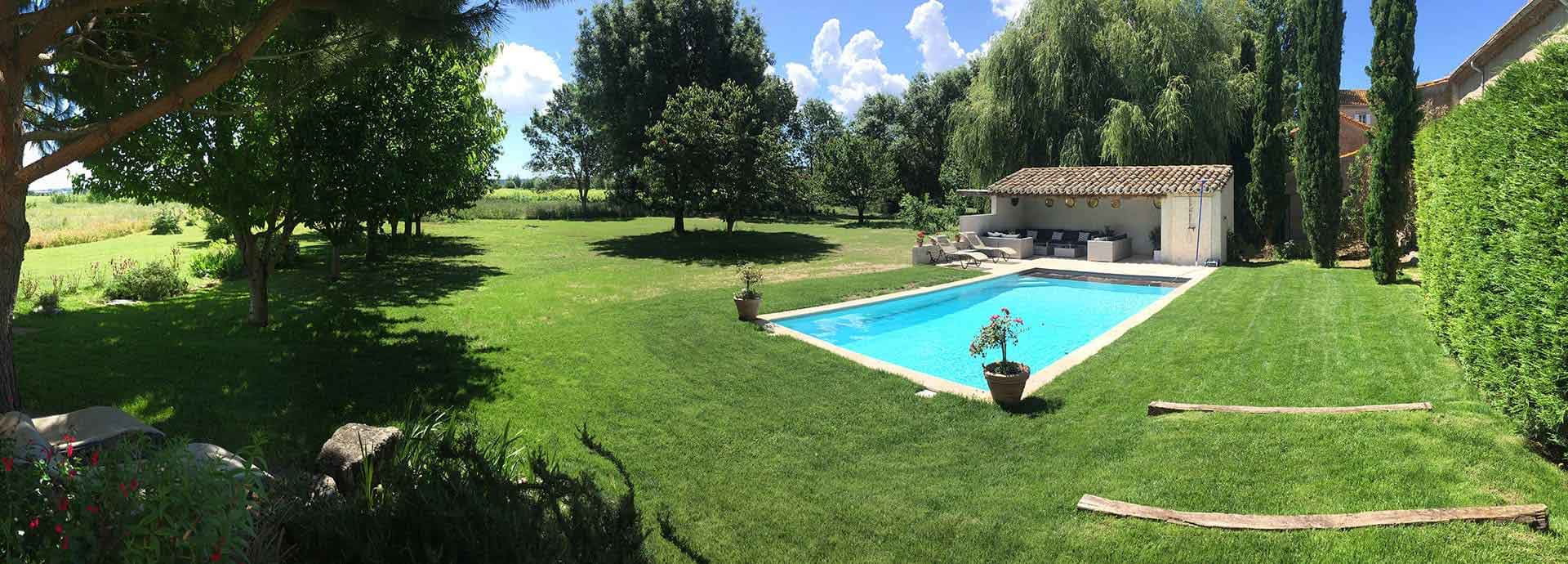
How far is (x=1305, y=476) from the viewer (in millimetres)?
4762

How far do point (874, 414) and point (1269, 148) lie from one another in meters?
18.2

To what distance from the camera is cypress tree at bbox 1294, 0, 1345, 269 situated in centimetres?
1656

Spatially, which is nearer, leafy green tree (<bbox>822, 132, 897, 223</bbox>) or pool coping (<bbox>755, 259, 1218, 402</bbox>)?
pool coping (<bbox>755, 259, 1218, 402</bbox>)

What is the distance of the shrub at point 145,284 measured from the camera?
12.6 metres

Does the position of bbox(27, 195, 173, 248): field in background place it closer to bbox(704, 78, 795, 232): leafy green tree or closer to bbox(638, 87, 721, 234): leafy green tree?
bbox(638, 87, 721, 234): leafy green tree

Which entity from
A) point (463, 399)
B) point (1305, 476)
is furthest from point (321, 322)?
point (1305, 476)

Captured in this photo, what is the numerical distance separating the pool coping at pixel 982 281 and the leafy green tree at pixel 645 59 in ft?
45.6

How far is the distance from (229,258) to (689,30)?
688 inches

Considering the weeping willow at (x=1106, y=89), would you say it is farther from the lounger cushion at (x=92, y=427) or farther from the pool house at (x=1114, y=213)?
the lounger cushion at (x=92, y=427)

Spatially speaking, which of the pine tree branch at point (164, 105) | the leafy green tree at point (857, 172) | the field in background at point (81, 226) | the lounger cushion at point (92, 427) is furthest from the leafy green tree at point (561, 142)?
the lounger cushion at point (92, 427)

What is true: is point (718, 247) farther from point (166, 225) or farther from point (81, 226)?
point (81, 226)

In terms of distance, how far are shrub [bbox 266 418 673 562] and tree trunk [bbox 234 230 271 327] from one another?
829cm

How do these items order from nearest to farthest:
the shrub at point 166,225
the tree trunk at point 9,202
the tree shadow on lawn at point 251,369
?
1. the tree trunk at point 9,202
2. the tree shadow on lawn at point 251,369
3. the shrub at point 166,225

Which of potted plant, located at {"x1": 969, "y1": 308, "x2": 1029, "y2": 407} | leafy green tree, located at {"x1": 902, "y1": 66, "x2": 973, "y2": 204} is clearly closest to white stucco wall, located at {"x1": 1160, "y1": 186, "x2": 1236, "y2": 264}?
potted plant, located at {"x1": 969, "y1": 308, "x2": 1029, "y2": 407}
